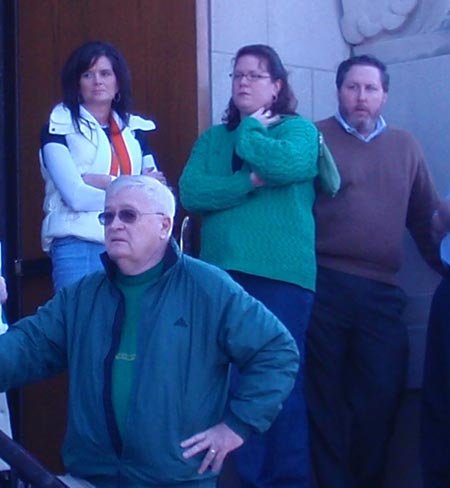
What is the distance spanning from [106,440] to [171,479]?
0.23 metres

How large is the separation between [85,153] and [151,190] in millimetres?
1426

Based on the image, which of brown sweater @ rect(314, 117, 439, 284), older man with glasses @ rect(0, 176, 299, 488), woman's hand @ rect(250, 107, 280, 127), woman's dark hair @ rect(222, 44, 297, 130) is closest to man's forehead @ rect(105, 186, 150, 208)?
older man with glasses @ rect(0, 176, 299, 488)

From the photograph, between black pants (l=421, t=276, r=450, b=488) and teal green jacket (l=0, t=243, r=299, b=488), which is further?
black pants (l=421, t=276, r=450, b=488)

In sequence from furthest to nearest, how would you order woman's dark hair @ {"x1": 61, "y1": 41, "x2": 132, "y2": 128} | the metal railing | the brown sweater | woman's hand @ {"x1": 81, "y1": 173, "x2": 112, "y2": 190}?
the brown sweater, woman's dark hair @ {"x1": 61, "y1": 41, "x2": 132, "y2": 128}, woman's hand @ {"x1": 81, "y1": 173, "x2": 112, "y2": 190}, the metal railing

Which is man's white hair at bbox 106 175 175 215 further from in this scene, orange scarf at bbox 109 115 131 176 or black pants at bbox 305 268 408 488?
black pants at bbox 305 268 408 488

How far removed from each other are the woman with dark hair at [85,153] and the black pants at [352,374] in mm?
1062

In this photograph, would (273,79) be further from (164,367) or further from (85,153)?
(164,367)

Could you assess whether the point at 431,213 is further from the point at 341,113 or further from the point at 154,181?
the point at 154,181

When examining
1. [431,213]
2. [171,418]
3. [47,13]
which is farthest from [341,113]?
[171,418]

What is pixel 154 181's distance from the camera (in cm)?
435

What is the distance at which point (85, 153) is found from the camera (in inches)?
223

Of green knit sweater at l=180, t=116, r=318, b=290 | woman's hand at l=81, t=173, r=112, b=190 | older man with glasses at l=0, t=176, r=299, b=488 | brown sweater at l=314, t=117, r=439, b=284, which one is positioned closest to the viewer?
older man with glasses at l=0, t=176, r=299, b=488

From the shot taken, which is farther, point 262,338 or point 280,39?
point 280,39

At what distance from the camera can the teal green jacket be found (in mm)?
4047
